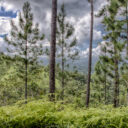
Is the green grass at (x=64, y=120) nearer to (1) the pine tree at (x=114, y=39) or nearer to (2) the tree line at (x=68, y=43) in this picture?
(2) the tree line at (x=68, y=43)

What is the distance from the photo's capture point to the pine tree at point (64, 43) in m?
11.7

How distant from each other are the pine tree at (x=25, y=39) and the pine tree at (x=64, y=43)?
1883 millimetres

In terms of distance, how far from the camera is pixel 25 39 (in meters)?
10.6

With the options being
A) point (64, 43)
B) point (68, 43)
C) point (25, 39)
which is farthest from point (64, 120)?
point (68, 43)

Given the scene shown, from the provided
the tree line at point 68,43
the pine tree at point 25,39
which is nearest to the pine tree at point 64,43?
the tree line at point 68,43

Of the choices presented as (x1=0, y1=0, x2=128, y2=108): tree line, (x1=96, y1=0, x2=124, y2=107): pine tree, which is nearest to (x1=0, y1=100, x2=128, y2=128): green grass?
(x1=0, y1=0, x2=128, y2=108): tree line

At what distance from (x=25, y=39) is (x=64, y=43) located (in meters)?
3.58

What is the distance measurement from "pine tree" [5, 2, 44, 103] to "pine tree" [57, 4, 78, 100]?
1.88m

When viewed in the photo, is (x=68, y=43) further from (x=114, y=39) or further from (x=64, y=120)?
(x=64, y=120)

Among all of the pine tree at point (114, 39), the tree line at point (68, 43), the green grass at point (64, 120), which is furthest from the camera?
the tree line at point (68, 43)

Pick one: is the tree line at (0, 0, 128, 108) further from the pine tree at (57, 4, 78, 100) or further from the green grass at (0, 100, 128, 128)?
A: the green grass at (0, 100, 128, 128)

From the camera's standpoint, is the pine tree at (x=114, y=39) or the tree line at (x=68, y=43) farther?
the tree line at (x=68, y=43)

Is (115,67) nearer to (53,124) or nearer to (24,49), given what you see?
(24,49)

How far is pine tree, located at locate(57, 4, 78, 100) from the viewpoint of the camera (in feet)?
38.3
